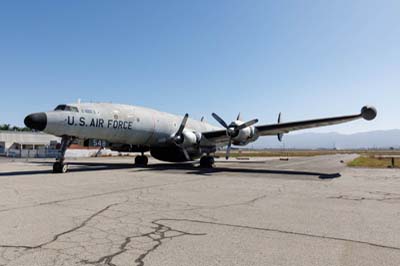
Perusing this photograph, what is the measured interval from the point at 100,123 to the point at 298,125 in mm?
13754

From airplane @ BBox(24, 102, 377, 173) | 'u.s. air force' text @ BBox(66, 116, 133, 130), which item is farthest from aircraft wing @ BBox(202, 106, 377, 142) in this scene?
'u.s. air force' text @ BBox(66, 116, 133, 130)

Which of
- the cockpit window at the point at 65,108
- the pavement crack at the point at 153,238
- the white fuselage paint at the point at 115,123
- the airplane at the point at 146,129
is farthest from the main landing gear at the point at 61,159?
the pavement crack at the point at 153,238

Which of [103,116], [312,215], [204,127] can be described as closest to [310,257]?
[312,215]

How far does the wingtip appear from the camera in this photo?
1917cm

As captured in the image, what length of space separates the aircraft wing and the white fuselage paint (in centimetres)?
354

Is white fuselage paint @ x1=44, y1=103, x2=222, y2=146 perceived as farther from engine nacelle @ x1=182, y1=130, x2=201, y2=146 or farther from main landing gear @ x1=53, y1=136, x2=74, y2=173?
engine nacelle @ x1=182, y1=130, x2=201, y2=146

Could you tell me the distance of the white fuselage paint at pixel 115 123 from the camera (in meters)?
17.8

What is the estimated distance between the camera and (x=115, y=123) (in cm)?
2064

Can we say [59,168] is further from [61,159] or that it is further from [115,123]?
[115,123]

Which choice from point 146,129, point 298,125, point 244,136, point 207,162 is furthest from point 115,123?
point 298,125

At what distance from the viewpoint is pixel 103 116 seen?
19969 mm

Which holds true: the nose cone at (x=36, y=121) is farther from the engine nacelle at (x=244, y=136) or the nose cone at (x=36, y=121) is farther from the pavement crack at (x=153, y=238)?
the engine nacelle at (x=244, y=136)

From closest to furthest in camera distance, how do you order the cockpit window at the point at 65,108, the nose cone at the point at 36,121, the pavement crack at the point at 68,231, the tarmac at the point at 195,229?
the tarmac at the point at 195,229, the pavement crack at the point at 68,231, the nose cone at the point at 36,121, the cockpit window at the point at 65,108

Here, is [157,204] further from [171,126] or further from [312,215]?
[171,126]
